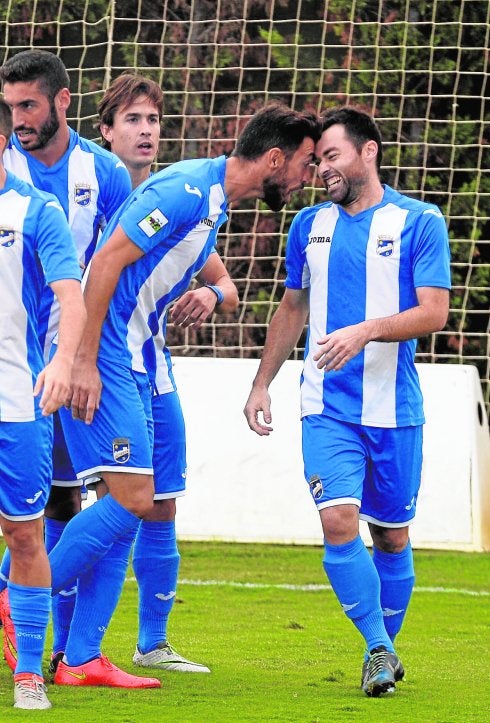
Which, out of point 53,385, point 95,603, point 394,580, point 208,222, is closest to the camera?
point 53,385

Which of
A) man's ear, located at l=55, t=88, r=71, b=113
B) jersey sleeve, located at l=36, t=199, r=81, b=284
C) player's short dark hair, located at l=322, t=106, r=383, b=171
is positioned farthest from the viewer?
player's short dark hair, located at l=322, t=106, r=383, b=171

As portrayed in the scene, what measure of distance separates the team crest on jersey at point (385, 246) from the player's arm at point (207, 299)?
1.84 ft

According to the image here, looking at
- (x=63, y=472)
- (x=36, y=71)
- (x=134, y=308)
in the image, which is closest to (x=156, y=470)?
(x=63, y=472)

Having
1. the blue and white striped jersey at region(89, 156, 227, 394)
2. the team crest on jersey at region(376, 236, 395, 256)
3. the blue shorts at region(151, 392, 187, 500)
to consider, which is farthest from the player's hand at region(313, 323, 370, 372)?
the blue shorts at region(151, 392, 187, 500)

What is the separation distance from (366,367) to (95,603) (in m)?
1.23

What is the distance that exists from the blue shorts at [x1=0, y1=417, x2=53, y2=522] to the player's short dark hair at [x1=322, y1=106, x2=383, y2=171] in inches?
64.4

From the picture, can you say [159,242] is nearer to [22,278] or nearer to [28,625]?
[22,278]

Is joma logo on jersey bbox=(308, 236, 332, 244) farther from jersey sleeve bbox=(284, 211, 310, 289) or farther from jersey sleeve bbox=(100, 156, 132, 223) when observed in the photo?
jersey sleeve bbox=(100, 156, 132, 223)

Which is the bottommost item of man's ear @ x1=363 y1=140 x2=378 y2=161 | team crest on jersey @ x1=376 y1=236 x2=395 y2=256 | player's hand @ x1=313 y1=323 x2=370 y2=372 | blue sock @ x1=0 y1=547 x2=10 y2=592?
blue sock @ x1=0 y1=547 x2=10 y2=592

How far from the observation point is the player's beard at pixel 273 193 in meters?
4.84

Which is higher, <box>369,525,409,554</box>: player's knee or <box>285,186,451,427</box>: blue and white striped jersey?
<box>285,186,451,427</box>: blue and white striped jersey

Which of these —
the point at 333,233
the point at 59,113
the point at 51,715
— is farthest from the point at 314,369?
the point at 51,715

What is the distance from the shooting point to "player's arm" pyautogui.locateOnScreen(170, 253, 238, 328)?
4938 millimetres

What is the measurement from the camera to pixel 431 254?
496 centimetres
